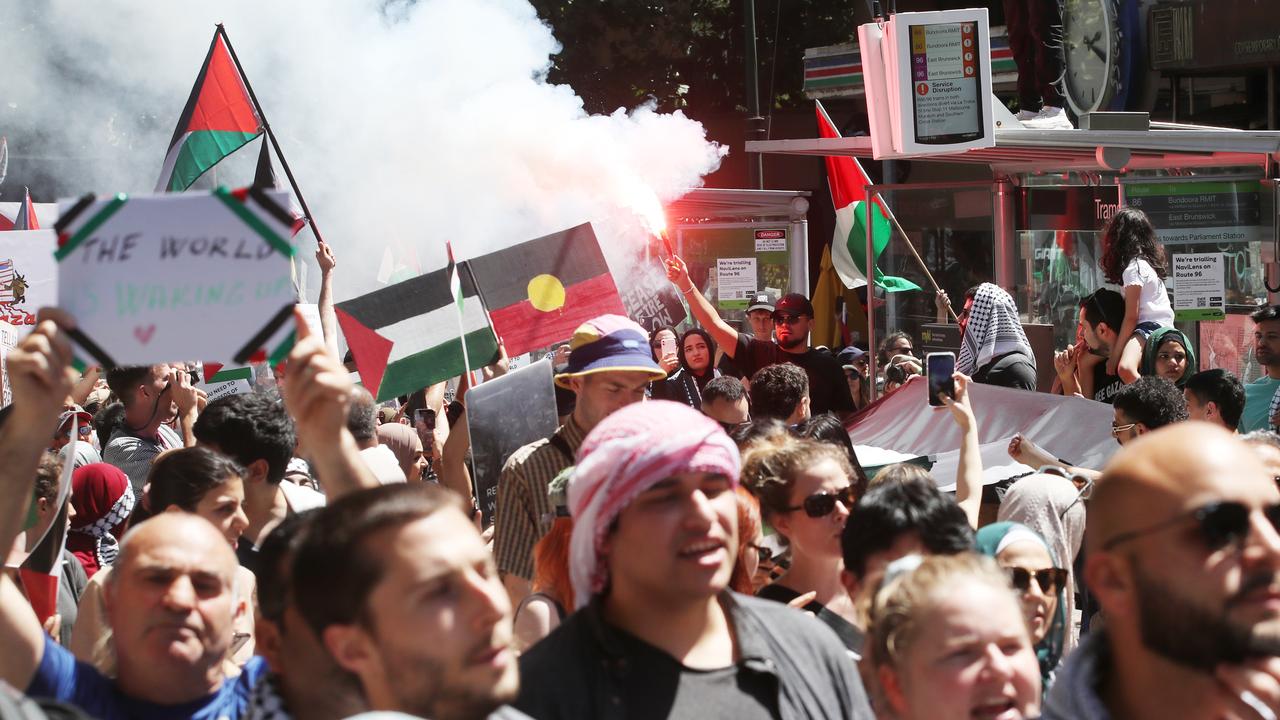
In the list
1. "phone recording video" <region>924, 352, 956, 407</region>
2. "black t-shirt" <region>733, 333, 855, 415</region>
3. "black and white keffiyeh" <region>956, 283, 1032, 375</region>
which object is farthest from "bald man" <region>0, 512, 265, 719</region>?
"black and white keffiyeh" <region>956, 283, 1032, 375</region>

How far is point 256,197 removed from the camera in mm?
2619

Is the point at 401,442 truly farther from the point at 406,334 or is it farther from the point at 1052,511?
the point at 1052,511

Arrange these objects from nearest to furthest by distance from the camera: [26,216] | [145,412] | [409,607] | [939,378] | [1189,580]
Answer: [1189,580], [409,607], [939,378], [145,412], [26,216]

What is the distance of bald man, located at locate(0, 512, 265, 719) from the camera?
9.07 ft

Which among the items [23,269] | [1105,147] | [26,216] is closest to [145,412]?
[23,269]

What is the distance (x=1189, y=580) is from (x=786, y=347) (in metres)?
6.64

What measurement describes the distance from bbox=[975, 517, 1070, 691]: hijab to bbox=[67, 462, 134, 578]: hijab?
3238 mm

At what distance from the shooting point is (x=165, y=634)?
2.84 metres

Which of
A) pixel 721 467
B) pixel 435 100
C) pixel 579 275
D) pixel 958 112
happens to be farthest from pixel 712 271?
pixel 721 467

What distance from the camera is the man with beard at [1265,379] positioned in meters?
6.89

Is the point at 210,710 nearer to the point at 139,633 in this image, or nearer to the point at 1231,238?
the point at 139,633

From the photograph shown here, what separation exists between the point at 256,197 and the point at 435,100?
33.1 ft

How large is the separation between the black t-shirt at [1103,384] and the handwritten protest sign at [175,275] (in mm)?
6073

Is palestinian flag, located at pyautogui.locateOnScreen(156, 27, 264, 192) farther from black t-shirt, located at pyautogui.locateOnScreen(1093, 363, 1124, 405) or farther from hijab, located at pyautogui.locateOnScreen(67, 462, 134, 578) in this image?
black t-shirt, located at pyautogui.locateOnScreen(1093, 363, 1124, 405)
